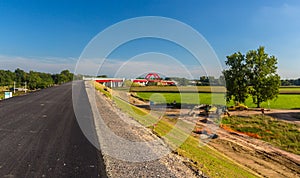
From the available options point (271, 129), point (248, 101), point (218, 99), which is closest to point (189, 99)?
point (218, 99)

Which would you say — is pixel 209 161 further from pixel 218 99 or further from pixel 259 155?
pixel 218 99

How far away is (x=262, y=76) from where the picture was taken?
36.7 m

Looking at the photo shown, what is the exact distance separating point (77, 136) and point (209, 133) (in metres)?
15.6

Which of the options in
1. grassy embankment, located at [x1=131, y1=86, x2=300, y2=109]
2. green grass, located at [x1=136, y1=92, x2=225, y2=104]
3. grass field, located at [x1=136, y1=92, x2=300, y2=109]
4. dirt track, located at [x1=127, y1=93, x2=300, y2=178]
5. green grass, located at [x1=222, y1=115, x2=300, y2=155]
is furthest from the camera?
green grass, located at [x1=136, y1=92, x2=225, y2=104]

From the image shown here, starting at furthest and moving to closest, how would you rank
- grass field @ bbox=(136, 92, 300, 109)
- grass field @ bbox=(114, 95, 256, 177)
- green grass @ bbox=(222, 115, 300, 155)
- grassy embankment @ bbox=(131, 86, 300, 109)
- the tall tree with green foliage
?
grassy embankment @ bbox=(131, 86, 300, 109) → grass field @ bbox=(136, 92, 300, 109) → the tall tree with green foliage → green grass @ bbox=(222, 115, 300, 155) → grass field @ bbox=(114, 95, 256, 177)

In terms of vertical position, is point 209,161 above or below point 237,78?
below

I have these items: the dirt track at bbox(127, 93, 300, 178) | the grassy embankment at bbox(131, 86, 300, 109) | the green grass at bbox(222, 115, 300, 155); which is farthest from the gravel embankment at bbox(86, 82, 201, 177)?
the grassy embankment at bbox(131, 86, 300, 109)

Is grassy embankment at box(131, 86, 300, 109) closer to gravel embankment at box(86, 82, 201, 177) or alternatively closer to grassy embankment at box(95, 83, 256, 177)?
grassy embankment at box(95, 83, 256, 177)

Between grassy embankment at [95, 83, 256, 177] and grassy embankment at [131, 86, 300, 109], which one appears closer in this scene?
grassy embankment at [95, 83, 256, 177]

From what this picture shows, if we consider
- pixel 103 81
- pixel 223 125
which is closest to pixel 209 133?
pixel 223 125

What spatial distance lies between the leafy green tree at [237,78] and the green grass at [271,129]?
6.43 m

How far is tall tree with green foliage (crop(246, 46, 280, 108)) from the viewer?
118ft

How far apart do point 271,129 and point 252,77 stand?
45.1ft

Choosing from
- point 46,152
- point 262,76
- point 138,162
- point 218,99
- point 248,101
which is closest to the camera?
point 138,162
